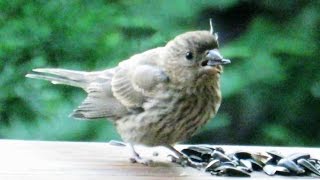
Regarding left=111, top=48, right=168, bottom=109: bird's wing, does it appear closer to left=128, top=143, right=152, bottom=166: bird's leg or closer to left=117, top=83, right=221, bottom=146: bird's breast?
left=117, top=83, right=221, bottom=146: bird's breast

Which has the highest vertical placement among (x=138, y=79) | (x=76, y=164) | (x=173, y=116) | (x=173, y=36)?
(x=173, y=36)

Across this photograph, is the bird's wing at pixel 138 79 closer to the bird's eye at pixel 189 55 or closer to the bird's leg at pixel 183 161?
the bird's eye at pixel 189 55

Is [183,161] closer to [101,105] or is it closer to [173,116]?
[173,116]

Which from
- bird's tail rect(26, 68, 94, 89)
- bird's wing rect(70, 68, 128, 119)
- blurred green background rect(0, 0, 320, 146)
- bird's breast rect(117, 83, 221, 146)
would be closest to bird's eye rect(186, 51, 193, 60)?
bird's breast rect(117, 83, 221, 146)

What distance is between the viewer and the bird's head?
4.04 m

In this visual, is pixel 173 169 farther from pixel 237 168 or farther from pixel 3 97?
pixel 3 97

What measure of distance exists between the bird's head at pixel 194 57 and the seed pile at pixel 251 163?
0.82 feet

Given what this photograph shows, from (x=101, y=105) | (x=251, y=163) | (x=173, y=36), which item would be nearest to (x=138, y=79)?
(x=101, y=105)

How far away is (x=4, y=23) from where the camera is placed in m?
5.44

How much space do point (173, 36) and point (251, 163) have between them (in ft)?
4.62

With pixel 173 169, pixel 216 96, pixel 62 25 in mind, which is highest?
pixel 62 25

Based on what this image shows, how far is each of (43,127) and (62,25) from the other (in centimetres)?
47

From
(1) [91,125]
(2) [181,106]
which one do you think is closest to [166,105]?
(2) [181,106]

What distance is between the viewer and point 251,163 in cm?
396
